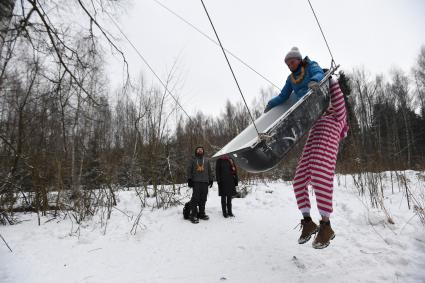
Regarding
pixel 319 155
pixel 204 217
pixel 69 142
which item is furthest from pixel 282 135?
pixel 69 142

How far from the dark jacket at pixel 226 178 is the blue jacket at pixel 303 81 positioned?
2931 millimetres

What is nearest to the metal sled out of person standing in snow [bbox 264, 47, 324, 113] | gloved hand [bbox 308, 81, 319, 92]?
gloved hand [bbox 308, 81, 319, 92]

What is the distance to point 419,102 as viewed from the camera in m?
32.0

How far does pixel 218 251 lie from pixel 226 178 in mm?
2666

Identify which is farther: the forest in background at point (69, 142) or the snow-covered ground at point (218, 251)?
the forest in background at point (69, 142)

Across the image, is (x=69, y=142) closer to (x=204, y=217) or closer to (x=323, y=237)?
(x=204, y=217)

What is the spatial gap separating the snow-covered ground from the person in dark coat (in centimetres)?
58

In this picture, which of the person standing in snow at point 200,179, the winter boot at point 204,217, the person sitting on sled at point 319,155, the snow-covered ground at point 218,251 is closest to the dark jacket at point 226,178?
the person standing in snow at point 200,179

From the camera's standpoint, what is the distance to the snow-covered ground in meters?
2.51

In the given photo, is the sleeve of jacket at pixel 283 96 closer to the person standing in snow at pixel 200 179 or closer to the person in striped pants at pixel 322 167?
the person in striped pants at pixel 322 167

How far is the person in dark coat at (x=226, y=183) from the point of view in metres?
5.62

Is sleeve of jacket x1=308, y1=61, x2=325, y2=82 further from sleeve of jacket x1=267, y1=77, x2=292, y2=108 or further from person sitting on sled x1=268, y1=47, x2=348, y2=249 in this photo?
sleeve of jacket x1=267, y1=77, x2=292, y2=108

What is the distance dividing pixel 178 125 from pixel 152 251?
3823mm

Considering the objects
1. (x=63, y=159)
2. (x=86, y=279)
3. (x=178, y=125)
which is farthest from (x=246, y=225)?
(x=63, y=159)
